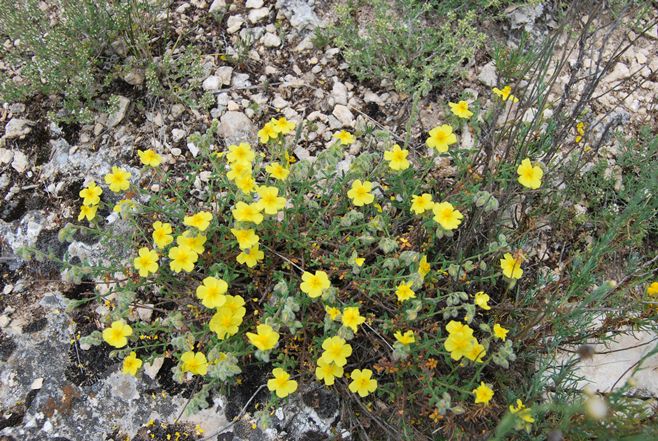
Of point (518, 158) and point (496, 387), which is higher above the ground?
point (518, 158)

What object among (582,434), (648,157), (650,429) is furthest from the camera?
(648,157)

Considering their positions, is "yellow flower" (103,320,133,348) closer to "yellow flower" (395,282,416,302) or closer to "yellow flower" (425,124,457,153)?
"yellow flower" (395,282,416,302)

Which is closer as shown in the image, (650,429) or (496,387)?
(650,429)

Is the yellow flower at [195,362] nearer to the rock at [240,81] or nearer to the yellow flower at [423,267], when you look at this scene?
the yellow flower at [423,267]

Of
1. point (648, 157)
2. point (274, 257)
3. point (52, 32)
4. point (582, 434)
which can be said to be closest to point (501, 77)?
point (648, 157)

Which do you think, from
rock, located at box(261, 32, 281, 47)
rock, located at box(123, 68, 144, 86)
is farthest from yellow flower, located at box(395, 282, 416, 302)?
rock, located at box(123, 68, 144, 86)

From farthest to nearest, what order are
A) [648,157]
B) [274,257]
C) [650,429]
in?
[648,157] < [274,257] < [650,429]

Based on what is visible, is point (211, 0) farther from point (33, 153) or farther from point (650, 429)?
point (650, 429)

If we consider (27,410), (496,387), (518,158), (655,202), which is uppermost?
(518,158)

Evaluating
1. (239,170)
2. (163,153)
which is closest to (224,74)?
(163,153)

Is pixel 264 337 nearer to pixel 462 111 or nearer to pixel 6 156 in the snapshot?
pixel 462 111
